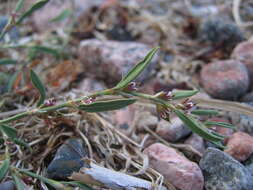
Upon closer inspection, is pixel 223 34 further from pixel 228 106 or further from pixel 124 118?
pixel 124 118

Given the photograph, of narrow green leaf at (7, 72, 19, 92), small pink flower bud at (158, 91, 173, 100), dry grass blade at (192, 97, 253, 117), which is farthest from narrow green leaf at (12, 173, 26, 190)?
dry grass blade at (192, 97, 253, 117)

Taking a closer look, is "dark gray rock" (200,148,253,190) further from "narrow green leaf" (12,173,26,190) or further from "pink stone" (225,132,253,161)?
"narrow green leaf" (12,173,26,190)

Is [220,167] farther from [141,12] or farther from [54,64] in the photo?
[141,12]

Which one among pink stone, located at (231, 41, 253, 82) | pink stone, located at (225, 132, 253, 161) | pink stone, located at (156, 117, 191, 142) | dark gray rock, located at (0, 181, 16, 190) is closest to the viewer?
dark gray rock, located at (0, 181, 16, 190)

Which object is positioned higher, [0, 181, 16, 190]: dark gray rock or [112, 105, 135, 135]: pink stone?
[0, 181, 16, 190]: dark gray rock

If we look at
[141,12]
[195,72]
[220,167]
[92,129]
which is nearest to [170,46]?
[195,72]

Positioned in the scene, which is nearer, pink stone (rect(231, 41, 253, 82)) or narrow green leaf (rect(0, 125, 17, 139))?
narrow green leaf (rect(0, 125, 17, 139))
